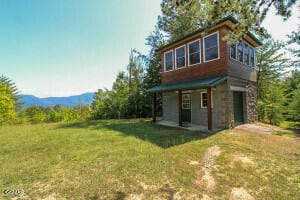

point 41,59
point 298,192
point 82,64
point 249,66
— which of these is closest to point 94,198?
point 298,192

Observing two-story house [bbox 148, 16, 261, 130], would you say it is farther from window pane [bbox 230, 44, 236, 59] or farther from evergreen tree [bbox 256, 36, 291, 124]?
evergreen tree [bbox 256, 36, 291, 124]

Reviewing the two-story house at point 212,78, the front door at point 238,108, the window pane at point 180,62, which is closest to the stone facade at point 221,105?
the two-story house at point 212,78

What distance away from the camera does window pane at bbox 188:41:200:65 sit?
10320mm

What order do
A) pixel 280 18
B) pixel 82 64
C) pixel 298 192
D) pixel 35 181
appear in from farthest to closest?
pixel 82 64, pixel 280 18, pixel 35 181, pixel 298 192

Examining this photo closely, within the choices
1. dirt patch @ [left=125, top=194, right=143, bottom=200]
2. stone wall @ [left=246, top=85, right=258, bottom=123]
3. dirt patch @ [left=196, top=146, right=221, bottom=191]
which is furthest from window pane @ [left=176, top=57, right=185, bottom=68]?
dirt patch @ [left=125, top=194, right=143, bottom=200]

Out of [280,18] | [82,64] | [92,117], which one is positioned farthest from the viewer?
[82,64]

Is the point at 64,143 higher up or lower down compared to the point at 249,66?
lower down

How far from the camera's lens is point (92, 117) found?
17.0 metres

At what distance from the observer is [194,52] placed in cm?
1057

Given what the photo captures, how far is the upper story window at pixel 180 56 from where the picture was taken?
448 inches

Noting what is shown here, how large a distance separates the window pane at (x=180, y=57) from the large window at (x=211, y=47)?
5.91ft

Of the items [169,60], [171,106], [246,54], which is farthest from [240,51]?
[171,106]

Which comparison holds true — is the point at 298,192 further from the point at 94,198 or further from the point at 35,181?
the point at 35,181

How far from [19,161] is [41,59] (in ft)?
45.4
